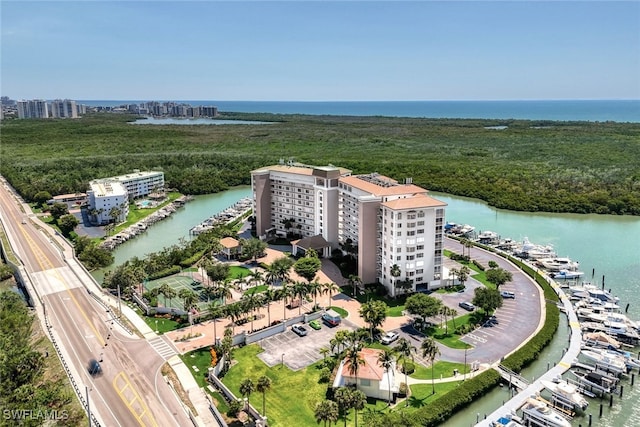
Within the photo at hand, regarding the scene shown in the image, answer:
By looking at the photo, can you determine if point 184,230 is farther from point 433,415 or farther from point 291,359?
point 433,415

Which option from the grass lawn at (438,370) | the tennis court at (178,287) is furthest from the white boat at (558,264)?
the tennis court at (178,287)

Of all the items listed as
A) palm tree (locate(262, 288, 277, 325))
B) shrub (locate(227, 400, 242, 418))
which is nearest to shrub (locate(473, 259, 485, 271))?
palm tree (locate(262, 288, 277, 325))

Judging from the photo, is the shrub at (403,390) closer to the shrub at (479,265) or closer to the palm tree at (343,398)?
the palm tree at (343,398)

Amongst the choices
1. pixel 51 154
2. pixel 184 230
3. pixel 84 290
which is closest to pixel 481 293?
pixel 84 290

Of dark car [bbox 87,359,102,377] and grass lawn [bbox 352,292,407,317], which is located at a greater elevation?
grass lawn [bbox 352,292,407,317]

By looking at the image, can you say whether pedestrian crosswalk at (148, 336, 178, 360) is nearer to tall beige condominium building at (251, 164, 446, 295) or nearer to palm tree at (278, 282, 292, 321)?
palm tree at (278, 282, 292, 321)
